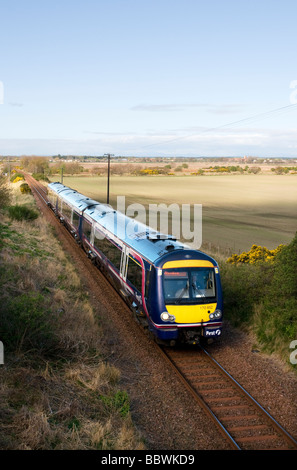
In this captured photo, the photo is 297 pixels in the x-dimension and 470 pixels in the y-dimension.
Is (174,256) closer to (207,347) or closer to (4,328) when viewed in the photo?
(207,347)

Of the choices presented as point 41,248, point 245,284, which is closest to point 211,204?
point 41,248

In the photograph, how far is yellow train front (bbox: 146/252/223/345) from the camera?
1161 cm

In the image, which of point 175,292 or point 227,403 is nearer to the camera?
point 227,403

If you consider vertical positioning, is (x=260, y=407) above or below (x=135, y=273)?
below

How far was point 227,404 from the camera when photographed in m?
9.72

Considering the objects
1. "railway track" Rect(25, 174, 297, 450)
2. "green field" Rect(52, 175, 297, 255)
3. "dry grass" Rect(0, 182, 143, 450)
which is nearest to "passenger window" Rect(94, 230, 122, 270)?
"dry grass" Rect(0, 182, 143, 450)

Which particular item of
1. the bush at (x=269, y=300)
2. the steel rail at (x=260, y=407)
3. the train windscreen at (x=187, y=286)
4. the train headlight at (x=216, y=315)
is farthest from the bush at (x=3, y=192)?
the steel rail at (x=260, y=407)

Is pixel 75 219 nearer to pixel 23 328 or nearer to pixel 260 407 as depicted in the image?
pixel 23 328

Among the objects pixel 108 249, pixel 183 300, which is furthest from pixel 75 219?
pixel 183 300

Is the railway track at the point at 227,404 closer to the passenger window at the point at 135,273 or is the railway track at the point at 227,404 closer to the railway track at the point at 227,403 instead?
the railway track at the point at 227,403

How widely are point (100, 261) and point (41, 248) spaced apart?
19.1ft

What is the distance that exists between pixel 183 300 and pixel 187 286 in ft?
1.35

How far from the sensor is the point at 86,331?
41.6ft

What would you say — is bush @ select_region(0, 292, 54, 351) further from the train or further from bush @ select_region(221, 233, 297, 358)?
bush @ select_region(221, 233, 297, 358)
